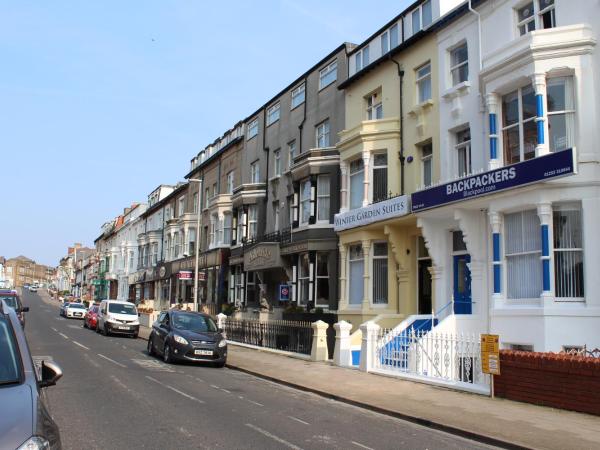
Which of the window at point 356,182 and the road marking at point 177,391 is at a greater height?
the window at point 356,182

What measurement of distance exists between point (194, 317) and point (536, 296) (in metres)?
10.5

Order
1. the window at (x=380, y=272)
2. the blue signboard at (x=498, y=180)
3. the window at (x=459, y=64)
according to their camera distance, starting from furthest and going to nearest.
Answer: the window at (x=380, y=272), the window at (x=459, y=64), the blue signboard at (x=498, y=180)

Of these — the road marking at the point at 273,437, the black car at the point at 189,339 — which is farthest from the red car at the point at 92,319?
the road marking at the point at 273,437

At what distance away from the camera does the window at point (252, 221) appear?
105ft

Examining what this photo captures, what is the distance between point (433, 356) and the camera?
14555mm

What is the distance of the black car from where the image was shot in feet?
56.5

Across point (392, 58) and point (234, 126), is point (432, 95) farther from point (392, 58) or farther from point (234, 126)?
point (234, 126)

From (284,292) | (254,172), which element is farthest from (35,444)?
(254,172)

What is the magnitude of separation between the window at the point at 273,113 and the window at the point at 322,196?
735cm

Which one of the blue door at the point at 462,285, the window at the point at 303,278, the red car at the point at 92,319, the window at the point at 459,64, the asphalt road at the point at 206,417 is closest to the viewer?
the asphalt road at the point at 206,417

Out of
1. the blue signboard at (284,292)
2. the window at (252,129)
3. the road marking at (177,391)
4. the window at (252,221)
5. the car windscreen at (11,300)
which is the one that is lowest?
the road marking at (177,391)

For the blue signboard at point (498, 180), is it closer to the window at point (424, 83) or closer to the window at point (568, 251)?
the window at point (568, 251)

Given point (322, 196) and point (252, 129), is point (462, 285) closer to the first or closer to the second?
point (322, 196)

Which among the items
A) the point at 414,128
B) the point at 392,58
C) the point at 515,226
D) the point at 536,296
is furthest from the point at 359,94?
the point at 536,296
